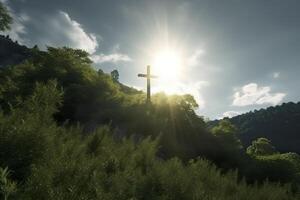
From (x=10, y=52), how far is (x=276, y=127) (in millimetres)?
114562

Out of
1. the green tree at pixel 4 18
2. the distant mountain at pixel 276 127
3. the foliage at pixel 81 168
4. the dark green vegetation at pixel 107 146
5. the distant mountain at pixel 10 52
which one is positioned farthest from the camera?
the distant mountain at pixel 276 127

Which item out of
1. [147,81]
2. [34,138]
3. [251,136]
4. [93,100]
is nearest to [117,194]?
[34,138]

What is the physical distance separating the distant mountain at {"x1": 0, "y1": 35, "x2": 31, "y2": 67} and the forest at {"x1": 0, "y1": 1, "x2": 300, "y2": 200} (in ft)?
397

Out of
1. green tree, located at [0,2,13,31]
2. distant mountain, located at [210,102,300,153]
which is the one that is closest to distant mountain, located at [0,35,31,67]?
distant mountain, located at [210,102,300,153]

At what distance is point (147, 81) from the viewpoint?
3522 cm

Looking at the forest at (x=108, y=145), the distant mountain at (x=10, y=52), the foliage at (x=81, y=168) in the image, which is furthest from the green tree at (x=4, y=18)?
the distant mountain at (x=10, y=52)

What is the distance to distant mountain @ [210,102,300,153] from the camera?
16075cm

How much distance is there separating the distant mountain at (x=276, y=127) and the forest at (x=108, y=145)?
4467 inches

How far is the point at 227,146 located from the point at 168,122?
5074 millimetres

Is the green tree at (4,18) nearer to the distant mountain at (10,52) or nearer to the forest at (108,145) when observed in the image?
the forest at (108,145)

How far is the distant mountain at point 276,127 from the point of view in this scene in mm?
160750

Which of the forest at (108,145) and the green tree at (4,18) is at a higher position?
the green tree at (4,18)

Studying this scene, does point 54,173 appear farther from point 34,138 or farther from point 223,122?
point 223,122

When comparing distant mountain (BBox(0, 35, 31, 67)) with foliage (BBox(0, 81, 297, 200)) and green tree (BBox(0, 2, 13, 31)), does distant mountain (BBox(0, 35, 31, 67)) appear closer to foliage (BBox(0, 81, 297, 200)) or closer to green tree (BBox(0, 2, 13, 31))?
green tree (BBox(0, 2, 13, 31))
